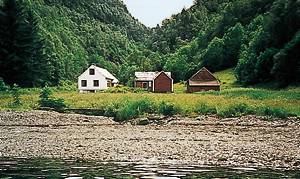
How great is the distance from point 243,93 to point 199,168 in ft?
136

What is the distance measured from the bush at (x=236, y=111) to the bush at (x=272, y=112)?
80 centimetres

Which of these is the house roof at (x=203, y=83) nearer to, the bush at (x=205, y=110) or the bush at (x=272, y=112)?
the bush at (x=205, y=110)

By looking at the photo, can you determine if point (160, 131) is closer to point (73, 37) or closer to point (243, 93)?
point (243, 93)

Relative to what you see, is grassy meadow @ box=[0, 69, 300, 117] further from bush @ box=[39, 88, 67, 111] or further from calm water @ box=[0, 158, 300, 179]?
calm water @ box=[0, 158, 300, 179]

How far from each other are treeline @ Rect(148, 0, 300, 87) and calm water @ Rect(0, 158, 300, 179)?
4704 cm

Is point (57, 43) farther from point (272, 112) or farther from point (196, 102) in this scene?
point (272, 112)

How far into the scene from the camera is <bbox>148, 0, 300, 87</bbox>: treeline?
223 feet

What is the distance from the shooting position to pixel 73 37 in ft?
554

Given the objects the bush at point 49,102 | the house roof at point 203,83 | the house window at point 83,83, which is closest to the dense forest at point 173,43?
the house roof at point 203,83

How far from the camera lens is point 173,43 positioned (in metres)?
164

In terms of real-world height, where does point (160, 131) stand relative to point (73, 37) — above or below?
below

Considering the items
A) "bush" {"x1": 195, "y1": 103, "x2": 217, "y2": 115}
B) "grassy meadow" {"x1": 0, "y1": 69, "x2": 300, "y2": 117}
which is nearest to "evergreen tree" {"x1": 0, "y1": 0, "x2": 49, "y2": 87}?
"grassy meadow" {"x1": 0, "y1": 69, "x2": 300, "y2": 117}

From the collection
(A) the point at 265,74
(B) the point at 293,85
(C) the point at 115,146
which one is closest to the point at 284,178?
(C) the point at 115,146

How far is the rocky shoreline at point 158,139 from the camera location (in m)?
21.4
